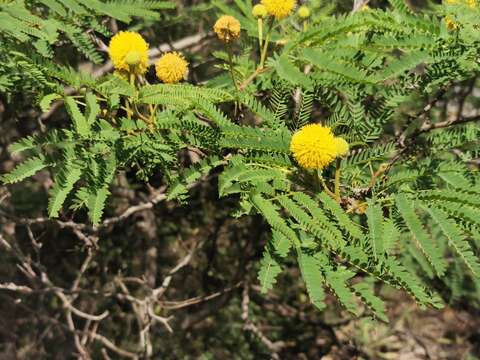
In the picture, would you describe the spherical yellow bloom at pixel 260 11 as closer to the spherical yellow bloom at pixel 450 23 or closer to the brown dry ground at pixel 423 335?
the spherical yellow bloom at pixel 450 23

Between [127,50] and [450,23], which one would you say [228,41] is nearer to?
[127,50]

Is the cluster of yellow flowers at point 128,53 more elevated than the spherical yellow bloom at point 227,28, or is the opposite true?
the spherical yellow bloom at point 227,28

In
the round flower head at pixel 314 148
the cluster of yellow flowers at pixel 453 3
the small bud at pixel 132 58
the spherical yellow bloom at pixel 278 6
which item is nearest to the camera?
the round flower head at pixel 314 148

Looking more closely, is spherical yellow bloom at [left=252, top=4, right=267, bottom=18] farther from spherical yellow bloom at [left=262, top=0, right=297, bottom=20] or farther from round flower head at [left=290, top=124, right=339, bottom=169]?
round flower head at [left=290, top=124, right=339, bottom=169]

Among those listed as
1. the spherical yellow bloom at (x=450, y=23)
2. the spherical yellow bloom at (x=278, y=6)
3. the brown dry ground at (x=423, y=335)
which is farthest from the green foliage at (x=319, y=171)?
the brown dry ground at (x=423, y=335)

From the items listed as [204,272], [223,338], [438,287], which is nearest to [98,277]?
[204,272]

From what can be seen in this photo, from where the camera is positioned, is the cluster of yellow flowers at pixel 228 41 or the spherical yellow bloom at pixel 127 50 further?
the spherical yellow bloom at pixel 127 50

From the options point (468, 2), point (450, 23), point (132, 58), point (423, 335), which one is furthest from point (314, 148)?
point (423, 335)
